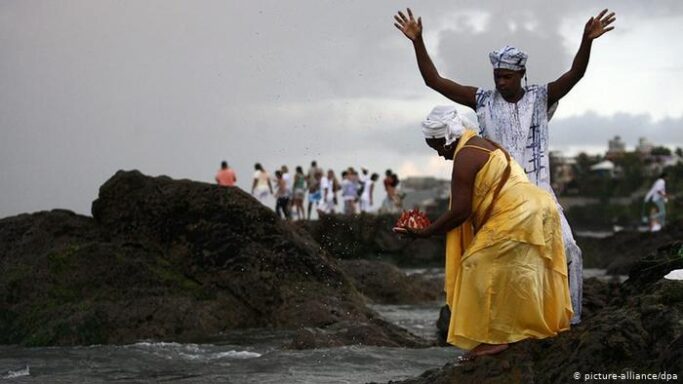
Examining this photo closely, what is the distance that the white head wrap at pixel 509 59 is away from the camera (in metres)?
7.98

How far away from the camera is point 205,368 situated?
10859 millimetres

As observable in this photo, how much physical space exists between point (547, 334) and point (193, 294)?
273 inches

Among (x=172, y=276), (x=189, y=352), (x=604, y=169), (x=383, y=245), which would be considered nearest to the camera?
(x=189, y=352)

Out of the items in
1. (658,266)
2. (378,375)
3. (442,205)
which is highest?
(442,205)

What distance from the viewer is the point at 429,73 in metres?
8.46

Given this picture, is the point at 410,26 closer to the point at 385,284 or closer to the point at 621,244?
the point at 385,284

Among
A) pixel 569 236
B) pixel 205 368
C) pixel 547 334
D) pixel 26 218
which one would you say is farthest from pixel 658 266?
pixel 26 218

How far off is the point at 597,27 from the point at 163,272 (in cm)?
695

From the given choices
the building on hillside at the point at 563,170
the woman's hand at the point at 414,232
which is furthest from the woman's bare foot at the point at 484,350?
the building on hillside at the point at 563,170

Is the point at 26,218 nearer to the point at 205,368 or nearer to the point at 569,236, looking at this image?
the point at 205,368

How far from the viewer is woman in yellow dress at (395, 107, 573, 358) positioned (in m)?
7.08

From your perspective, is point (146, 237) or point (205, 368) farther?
point (146, 237)

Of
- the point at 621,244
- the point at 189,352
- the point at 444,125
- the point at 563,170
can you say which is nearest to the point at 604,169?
the point at 563,170

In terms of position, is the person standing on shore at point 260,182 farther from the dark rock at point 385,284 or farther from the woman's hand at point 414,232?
the woman's hand at point 414,232
